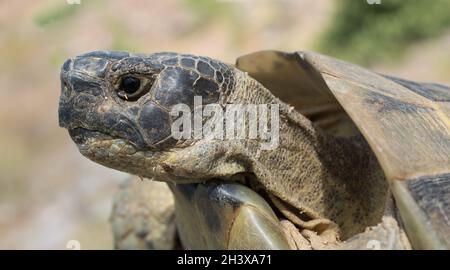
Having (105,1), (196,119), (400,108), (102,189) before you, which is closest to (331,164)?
(400,108)

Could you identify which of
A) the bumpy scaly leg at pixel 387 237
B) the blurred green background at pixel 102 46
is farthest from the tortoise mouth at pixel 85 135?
the blurred green background at pixel 102 46

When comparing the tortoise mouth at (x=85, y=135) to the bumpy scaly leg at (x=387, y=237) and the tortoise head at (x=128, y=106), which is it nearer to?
the tortoise head at (x=128, y=106)

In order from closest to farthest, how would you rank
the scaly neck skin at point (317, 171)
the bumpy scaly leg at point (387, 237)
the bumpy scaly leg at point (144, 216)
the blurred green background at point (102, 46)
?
1. the bumpy scaly leg at point (387, 237)
2. the scaly neck skin at point (317, 171)
3. the bumpy scaly leg at point (144, 216)
4. the blurred green background at point (102, 46)

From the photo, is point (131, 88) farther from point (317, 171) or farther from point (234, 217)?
point (317, 171)

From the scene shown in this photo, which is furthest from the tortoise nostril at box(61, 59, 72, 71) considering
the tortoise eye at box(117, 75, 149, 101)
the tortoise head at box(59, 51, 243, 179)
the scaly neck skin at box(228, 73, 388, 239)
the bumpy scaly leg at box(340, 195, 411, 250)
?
the bumpy scaly leg at box(340, 195, 411, 250)

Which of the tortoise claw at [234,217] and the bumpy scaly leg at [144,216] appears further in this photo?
the bumpy scaly leg at [144,216]

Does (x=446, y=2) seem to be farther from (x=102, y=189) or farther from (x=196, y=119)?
(x=196, y=119)
